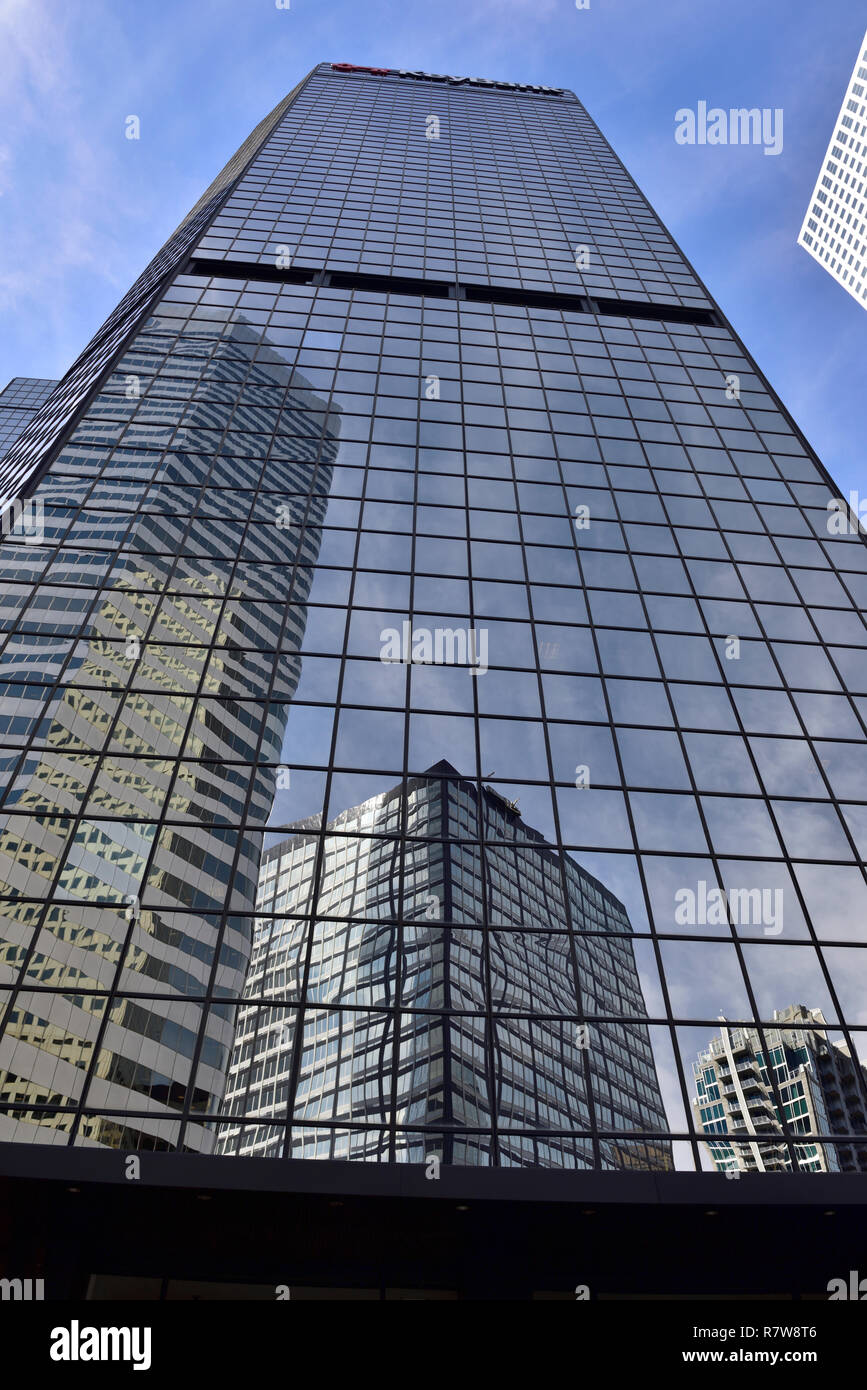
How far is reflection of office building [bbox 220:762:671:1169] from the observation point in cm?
1573

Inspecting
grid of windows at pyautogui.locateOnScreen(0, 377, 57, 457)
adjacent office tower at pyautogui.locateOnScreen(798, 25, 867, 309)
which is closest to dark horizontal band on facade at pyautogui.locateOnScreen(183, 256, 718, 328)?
grid of windows at pyautogui.locateOnScreen(0, 377, 57, 457)

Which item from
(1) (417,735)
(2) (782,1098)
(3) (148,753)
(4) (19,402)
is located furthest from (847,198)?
(2) (782,1098)

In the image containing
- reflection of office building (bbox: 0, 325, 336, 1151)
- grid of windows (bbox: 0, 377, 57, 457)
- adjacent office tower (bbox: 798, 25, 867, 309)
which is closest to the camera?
reflection of office building (bbox: 0, 325, 336, 1151)

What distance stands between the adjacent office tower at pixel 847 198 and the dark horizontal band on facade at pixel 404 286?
3665 inches

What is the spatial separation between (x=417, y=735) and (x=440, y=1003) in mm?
7386

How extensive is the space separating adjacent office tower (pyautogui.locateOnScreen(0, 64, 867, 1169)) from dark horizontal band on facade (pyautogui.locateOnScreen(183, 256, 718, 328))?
0.97 meters

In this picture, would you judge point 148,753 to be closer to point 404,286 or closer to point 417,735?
point 417,735

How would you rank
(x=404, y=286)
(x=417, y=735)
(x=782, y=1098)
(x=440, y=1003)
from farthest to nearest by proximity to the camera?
(x=404, y=286) → (x=417, y=735) → (x=440, y=1003) → (x=782, y=1098)

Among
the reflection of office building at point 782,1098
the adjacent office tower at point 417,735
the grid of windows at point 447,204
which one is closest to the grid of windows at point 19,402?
the grid of windows at point 447,204

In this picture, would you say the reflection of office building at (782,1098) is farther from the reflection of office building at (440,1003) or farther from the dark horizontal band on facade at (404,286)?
the dark horizontal band on facade at (404,286)

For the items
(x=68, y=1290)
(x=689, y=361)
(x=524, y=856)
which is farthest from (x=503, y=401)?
(x=68, y=1290)

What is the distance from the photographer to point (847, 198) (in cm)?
11712

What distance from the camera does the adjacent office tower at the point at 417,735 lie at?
16.5 m

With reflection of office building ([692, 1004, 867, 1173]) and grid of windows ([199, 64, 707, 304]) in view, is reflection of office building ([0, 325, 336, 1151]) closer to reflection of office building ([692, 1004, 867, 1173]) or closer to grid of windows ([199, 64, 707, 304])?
reflection of office building ([692, 1004, 867, 1173])
